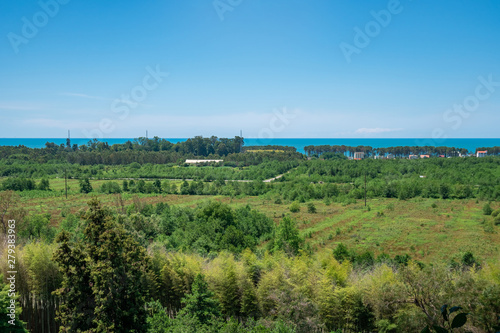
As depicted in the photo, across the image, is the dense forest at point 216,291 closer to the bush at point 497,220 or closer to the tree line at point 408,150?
the bush at point 497,220

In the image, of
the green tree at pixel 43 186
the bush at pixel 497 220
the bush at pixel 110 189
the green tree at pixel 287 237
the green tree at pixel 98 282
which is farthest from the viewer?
the green tree at pixel 43 186

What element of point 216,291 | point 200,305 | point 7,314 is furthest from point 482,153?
point 7,314

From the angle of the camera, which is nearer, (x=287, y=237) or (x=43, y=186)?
(x=287, y=237)

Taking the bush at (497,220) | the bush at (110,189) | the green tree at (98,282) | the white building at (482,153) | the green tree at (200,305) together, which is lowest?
the bush at (497,220)

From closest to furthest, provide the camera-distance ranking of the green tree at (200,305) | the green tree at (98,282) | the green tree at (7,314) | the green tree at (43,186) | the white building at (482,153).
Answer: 1. the green tree at (98,282)
2. the green tree at (7,314)
3. the green tree at (200,305)
4. the green tree at (43,186)
5. the white building at (482,153)

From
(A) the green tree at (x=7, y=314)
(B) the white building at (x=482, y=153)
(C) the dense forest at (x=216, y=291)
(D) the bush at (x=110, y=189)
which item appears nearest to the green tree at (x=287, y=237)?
(C) the dense forest at (x=216, y=291)

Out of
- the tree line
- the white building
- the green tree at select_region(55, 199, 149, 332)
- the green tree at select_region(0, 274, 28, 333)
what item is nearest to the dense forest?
the green tree at select_region(55, 199, 149, 332)

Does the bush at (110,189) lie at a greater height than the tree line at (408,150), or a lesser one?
lesser

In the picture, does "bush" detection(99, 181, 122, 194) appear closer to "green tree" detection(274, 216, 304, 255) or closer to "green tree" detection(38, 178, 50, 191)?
"green tree" detection(38, 178, 50, 191)

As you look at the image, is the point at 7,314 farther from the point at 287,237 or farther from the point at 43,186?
the point at 43,186

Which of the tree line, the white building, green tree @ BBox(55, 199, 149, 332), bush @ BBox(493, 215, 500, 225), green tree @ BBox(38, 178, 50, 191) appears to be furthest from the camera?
the tree line

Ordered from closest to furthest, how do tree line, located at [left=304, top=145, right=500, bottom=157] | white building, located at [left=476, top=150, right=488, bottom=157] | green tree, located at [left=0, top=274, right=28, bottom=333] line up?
green tree, located at [left=0, top=274, right=28, bottom=333], white building, located at [left=476, top=150, right=488, bottom=157], tree line, located at [left=304, top=145, right=500, bottom=157]

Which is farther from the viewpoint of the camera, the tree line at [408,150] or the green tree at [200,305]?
the tree line at [408,150]

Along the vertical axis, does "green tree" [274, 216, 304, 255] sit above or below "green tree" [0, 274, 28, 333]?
below
